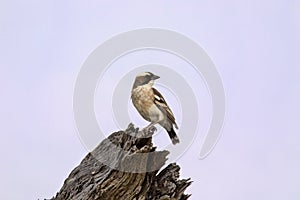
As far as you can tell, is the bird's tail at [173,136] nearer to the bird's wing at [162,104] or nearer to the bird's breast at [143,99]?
the bird's wing at [162,104]

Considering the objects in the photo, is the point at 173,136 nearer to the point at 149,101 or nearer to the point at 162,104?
the point at 162,104

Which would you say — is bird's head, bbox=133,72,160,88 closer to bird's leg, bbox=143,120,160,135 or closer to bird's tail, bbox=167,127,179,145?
bird's leg, bbox=143,120,160,135

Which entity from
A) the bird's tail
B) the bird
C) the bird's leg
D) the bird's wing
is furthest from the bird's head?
the bird's tail

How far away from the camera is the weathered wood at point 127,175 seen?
5539 mm

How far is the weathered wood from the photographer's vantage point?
18.2ft

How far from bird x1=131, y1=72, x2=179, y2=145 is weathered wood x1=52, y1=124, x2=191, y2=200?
197 mm

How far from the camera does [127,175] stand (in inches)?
219

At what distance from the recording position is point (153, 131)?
18.4 feet

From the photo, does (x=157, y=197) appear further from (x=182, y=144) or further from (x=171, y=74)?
(x=171, y=74)

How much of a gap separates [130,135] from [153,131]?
31 cm

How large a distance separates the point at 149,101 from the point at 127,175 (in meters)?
1.02

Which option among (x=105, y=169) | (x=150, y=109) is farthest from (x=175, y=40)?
(x=105, y=169)

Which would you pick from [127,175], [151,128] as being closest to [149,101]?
[151,128]

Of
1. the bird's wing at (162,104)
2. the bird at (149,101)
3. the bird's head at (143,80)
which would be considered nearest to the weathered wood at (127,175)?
the bird at (149,101)
